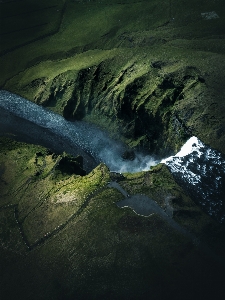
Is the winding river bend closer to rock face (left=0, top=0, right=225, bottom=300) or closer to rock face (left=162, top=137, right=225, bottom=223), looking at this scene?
rock face (left=162, top=137, right=225, bottom=223)

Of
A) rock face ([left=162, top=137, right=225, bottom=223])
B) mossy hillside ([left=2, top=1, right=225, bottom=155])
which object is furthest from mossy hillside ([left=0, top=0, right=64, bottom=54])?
→ rock face ([left=162, top=137, right=225, bottom=223])

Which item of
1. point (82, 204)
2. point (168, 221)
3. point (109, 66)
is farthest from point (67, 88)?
point (168, 221)

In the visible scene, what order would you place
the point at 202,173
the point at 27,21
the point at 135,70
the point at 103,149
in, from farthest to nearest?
the point at 27,21 → the point at 135,70 → the point at 103,149 → the point at 202,173

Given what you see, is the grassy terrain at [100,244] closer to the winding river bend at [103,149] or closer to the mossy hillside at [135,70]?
the winding river bend at [103,149]

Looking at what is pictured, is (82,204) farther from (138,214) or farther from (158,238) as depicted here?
(158,238)

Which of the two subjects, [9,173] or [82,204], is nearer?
[82,204]

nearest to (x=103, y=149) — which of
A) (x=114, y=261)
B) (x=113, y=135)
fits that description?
(x=113, y=135)

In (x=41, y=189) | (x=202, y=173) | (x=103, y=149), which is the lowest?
(x=103, y=149)

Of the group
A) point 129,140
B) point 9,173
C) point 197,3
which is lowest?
point 129,140

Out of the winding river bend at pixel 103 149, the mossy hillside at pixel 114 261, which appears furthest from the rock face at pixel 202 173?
the mossy hillside at pixel 114 261

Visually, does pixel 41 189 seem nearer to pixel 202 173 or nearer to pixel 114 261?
pixel 114 261
